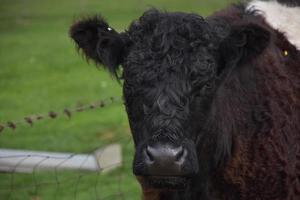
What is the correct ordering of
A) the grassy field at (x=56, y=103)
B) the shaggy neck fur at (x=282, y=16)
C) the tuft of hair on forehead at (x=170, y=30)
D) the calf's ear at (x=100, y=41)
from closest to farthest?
the tuft of hair on forehead at (x=170, y=30), the calf's ear at (x=100, y=41), the shaggy neck fur at (x=282, y=16), the grassy field at (x=56, y=103)

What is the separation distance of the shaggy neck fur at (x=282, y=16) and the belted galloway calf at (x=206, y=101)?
0.55 feet

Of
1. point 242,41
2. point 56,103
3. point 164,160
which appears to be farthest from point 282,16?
point 56,103

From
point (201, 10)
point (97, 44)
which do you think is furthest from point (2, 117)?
point (201, 10)

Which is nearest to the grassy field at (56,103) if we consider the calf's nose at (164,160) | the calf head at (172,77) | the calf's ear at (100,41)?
the calf's ear at (100,41)

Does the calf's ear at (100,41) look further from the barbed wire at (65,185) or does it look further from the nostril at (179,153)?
the barbed wire at (65,185)

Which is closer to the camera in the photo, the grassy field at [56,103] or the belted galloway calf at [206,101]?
the belted galloway calf at [206,101]

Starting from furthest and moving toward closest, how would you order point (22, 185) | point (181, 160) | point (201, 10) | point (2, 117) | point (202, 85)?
point (201, 10) → point (2, 117) → point (22, 185) → point (202, 85) → point (181, 160)

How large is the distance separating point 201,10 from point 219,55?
18.4m

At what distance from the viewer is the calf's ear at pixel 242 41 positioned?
4.37 meters

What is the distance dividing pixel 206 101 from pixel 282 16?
154 centimetres

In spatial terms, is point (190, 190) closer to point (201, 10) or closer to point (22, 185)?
point (22, 185)

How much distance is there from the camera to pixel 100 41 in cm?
454

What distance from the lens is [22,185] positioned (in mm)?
7730

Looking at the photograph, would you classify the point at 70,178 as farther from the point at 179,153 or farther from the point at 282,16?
the point at 179,153
